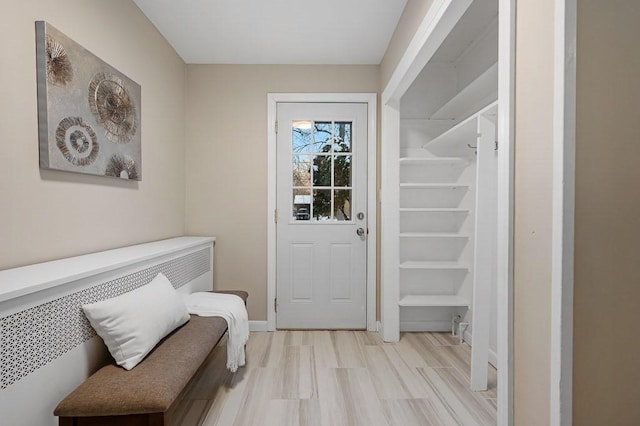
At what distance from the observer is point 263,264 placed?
10.7 feet

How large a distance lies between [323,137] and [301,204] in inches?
26.8

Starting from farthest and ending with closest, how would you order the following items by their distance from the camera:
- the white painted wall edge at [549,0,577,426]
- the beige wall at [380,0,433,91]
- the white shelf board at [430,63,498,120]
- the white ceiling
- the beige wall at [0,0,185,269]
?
the white ceiling < the white shelf board at [430,63,498,120] < the beige wall at [380,0,433,91] < the beige wall at [0,0,185,269] < the white painted wall edge at [549,0,577,426]

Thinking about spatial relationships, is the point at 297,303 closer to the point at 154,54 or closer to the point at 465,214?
the point at 465,214

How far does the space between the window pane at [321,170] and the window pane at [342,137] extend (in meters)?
0.15

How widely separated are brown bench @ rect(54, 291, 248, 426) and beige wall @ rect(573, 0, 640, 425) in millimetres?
1294

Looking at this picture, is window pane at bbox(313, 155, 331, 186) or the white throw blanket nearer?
the white throw blanket

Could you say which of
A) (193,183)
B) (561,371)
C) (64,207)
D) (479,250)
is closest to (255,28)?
(193,183)

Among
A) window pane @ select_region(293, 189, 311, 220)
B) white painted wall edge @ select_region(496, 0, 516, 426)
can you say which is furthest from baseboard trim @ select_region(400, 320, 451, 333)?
white painted wall edge @ select_region(496, 0, 516, 426)

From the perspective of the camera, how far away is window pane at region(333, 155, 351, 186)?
10.8 ft

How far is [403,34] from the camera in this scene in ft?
7.89

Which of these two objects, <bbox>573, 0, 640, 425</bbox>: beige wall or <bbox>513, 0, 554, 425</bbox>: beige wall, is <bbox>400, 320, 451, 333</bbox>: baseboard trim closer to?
<bbox>513, 0, 554, 425</bbox>: beige wall

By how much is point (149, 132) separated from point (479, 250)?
2444 millimetres

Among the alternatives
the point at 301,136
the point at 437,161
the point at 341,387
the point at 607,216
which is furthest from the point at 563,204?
the point at 301,136

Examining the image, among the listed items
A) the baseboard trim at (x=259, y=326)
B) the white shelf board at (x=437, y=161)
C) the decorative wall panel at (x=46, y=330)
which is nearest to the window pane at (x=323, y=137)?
the white shelf board at (x=437, y=161)
